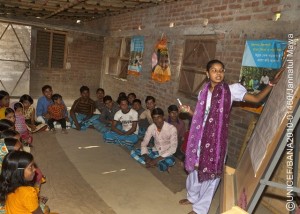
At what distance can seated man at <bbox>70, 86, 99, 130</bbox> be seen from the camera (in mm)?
6793

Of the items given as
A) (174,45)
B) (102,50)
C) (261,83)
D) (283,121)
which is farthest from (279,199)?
(102,50)

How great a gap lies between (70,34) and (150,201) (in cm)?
827

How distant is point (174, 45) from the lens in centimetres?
618

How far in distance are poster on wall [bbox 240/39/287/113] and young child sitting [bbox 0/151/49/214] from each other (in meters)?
3.12

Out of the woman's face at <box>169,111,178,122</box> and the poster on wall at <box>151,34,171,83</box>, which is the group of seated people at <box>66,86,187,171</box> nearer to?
the woman's face at <box>169,111,178,122</box>

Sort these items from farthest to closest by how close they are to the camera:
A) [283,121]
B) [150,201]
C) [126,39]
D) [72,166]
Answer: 1. [126,39]
2. [72,166]
3. [150,201]
4. [283,121]

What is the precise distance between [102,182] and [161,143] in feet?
4.01

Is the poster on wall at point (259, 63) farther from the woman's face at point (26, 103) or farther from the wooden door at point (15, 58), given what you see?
the wooden door at point (15, 58)

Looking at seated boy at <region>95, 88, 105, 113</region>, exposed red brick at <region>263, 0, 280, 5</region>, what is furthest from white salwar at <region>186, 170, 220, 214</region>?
seated boy at <region>95, 88, 105, 113</region>

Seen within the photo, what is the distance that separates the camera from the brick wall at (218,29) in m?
3.91

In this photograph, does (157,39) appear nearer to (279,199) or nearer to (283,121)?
(279,199)

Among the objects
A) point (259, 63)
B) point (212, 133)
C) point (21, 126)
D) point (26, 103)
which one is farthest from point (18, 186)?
point (26, 103)

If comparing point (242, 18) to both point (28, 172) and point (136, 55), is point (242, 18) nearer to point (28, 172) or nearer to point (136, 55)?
point (28, 172)

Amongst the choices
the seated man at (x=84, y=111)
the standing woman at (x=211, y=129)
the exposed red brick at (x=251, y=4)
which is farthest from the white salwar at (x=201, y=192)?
the seated man at (x=84, y=111)
